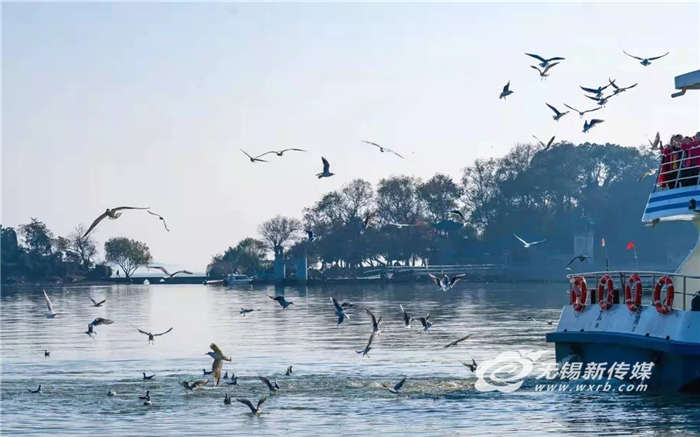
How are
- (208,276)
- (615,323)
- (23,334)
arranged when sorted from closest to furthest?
(615,323) < (23,334) < (208,276)

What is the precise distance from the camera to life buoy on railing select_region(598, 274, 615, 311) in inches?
1248

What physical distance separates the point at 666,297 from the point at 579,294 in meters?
4.31

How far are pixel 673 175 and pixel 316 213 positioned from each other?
14123 cm

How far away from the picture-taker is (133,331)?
58.8 metres

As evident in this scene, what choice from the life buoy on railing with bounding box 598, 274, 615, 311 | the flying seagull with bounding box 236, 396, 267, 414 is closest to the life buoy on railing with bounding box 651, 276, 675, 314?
the life buoy on railing with bounding box 598, 274, 615, 311

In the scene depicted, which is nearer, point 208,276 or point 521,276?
point 521,276

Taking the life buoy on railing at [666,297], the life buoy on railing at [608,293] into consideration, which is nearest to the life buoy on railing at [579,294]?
the life buoy on railing at [608,293]

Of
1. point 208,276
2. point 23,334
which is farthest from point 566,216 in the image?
point 23,334

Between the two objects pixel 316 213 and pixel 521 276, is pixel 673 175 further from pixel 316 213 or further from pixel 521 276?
pixel 316 213

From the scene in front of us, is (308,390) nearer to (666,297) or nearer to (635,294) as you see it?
(635,294)

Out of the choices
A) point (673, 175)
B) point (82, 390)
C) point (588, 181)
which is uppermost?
point (588, 181)

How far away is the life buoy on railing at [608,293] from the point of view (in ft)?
104

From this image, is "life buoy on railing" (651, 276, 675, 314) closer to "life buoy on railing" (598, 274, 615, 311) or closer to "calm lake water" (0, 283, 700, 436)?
"calm lake water" (0, 283, 700, 436)

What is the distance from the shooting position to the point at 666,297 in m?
29.2
